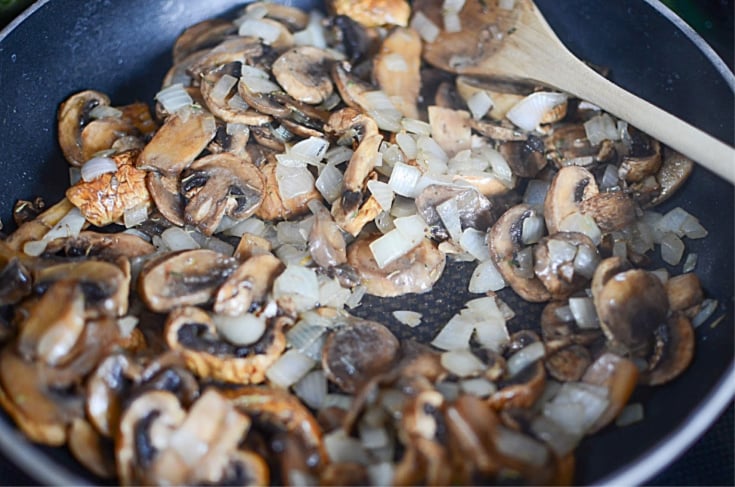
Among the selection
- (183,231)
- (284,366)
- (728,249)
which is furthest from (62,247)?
(728,249)

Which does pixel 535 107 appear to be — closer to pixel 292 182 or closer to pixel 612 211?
pixel 612 211

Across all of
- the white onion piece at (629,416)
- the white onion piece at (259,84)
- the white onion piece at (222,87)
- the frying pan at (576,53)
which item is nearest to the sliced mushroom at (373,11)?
the frying pan at (576,53)

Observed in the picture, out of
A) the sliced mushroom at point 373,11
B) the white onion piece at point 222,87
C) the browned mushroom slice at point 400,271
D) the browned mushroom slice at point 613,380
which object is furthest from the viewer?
the sliced mushroom at point 373,11

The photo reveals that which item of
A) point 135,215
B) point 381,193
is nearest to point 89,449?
point 135,215

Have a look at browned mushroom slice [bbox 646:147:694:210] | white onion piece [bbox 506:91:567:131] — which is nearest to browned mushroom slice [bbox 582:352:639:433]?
browned mushroom slice [bbox 646:147:694:210]

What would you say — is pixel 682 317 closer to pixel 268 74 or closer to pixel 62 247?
pixel 268 74

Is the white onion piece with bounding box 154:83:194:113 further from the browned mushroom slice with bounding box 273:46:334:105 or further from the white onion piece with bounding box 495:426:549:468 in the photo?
the white onion piece with bounding box 495:426:549:468

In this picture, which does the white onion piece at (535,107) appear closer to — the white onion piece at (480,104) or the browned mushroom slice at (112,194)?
the white onion piece at (480,104)
